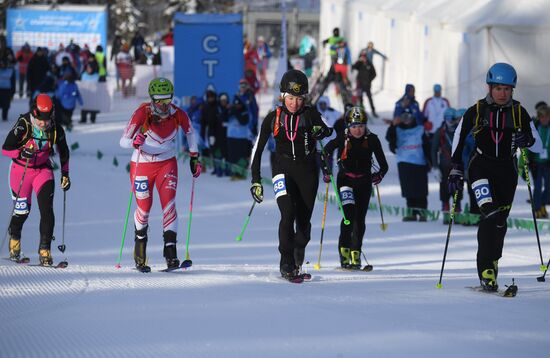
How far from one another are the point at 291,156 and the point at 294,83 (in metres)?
0.66

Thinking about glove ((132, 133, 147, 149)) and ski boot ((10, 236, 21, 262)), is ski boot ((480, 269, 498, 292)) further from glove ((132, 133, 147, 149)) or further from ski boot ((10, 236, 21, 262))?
ski boot ((10, 236, 21, 262))

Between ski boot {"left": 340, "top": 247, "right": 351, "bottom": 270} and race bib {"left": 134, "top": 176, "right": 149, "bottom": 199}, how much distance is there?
87.4 inches

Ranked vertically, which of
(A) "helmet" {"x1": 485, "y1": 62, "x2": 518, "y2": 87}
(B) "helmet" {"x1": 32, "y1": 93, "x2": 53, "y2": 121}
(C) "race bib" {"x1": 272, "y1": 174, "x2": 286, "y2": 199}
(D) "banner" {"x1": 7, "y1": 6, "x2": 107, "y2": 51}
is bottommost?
(C) "race bib" {"x1": 272, "y1": 174, "x2": 286, "y2": 199}

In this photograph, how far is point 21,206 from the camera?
38.3 feet

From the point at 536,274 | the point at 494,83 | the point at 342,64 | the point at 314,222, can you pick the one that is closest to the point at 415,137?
the point at 314,222

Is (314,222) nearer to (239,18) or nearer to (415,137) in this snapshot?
(415,137)

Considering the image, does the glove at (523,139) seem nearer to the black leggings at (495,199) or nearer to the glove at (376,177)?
the black leggings at (495,199)

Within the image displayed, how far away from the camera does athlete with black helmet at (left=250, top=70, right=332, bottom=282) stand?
33.1 ft

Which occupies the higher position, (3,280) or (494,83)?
(494,83)

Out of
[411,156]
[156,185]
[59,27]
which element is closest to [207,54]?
[411,156]

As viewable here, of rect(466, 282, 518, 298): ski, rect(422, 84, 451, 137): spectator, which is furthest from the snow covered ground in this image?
rect(422, 84, 451, 137): spectator

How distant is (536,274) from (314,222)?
6.11 m

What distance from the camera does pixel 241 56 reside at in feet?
82.7

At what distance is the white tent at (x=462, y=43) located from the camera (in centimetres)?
2567
